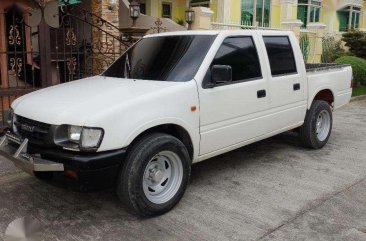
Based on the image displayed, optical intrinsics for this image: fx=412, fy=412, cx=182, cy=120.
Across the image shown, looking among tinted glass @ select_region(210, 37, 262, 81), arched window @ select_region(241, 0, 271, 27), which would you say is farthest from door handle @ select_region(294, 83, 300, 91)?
arched window @ select_region(241, 0, 271, 27)

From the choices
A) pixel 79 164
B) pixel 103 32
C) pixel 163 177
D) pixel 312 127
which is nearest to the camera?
pixel 79 164

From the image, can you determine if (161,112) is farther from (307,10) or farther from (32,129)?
(307,10)

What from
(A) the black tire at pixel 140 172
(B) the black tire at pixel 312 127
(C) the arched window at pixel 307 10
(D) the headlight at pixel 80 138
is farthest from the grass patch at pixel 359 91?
(D) the headlight at pixel 80 138

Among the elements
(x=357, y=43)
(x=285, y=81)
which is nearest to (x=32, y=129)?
(x=285, y=81)

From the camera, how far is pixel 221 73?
4.37m

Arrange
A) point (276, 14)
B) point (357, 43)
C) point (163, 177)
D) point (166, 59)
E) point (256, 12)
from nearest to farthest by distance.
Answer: point (163, 177)
point (166, 59)
point (357, 43)
point (256, 12)
point (276, 14)

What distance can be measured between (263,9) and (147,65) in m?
16.1

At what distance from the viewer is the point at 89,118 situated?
11.6 ft

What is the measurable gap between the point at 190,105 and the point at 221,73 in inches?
19.2

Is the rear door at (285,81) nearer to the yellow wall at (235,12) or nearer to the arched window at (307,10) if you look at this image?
the yellow wall at (235,12)

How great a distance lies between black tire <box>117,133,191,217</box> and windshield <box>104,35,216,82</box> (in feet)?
2.53

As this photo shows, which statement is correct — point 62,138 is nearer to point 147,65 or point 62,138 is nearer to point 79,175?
point 79,175

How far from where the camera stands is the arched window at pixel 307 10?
2277 centimetres

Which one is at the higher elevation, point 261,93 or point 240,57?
point 240,57
